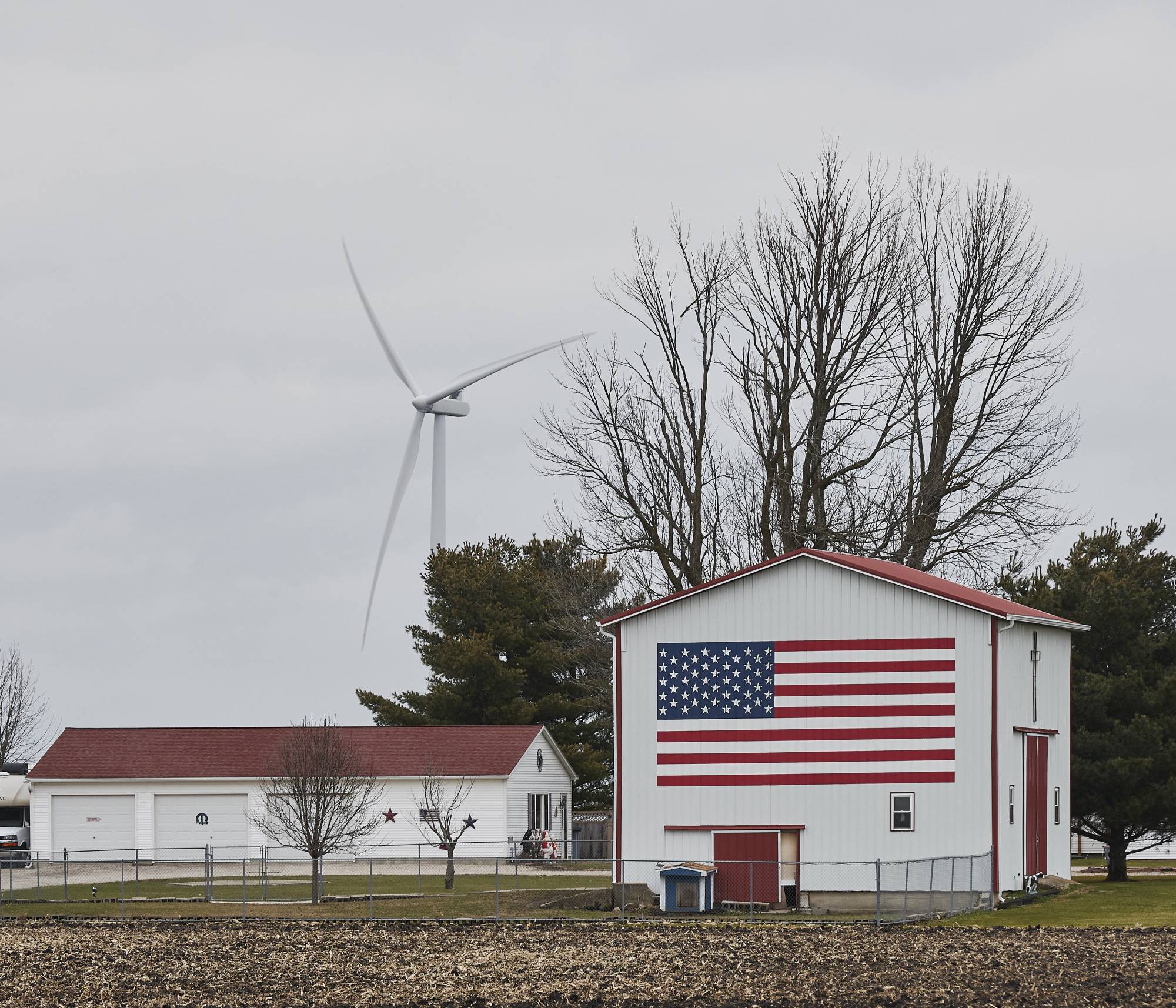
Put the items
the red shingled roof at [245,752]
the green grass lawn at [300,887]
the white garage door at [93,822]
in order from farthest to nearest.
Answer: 1. the white garage door at [93,822]
2. the red shingled roof at [245,752]
3. the green grass lawn at [300,887]

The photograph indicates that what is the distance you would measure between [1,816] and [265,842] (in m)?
12.4

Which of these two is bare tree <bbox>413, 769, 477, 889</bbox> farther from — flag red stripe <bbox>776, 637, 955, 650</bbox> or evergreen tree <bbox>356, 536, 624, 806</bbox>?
flag red stripe <bbox>776, 637, 955, 650</bbox>

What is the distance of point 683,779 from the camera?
3909 cm

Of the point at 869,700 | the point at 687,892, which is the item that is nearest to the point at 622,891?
the point at 687,892

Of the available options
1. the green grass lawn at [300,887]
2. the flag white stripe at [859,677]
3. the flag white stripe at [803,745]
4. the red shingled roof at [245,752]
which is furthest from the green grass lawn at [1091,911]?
the red shingled roof at [245,752]

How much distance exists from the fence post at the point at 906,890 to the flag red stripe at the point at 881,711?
3.45 metres

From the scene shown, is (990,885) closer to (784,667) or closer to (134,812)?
(784,667)

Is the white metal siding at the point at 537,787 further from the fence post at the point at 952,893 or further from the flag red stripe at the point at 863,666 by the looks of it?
the fence post at the point at 952,893

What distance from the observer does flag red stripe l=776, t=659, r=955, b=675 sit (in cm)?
3834

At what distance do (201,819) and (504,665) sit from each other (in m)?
16.4

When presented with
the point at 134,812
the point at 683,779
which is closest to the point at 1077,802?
the point at 683,779

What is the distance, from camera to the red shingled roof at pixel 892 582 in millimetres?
38344

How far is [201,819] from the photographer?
62.2 m

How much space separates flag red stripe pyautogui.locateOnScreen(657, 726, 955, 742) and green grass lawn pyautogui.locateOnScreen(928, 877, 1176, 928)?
383 centimetres
